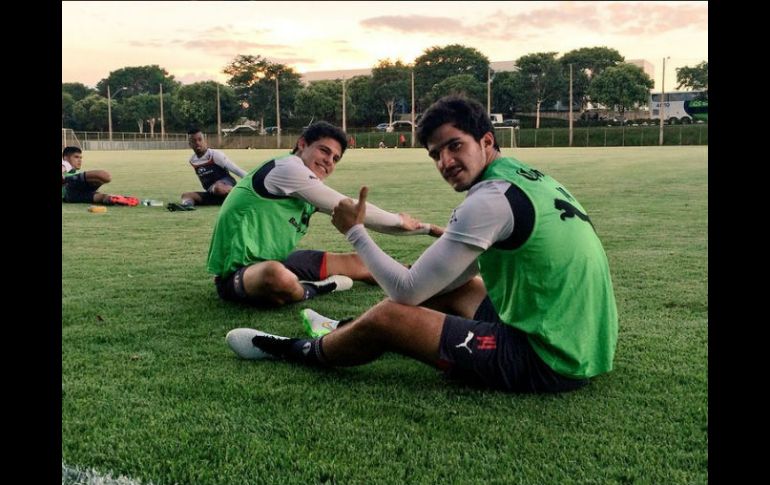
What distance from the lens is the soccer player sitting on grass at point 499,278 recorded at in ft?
9.65

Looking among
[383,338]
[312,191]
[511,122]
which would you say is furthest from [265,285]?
[511,122]

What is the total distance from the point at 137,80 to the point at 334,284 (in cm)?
12343

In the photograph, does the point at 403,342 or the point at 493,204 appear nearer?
the point at 493,204

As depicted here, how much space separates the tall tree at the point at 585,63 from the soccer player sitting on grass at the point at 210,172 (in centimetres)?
7604

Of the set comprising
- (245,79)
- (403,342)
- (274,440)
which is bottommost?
(274,440)

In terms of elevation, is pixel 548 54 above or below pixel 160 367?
above

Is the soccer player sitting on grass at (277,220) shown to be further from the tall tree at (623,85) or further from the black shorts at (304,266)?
the tall tree at (623,85)

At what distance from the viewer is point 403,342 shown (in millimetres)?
3131

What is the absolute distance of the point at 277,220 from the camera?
17.0ft

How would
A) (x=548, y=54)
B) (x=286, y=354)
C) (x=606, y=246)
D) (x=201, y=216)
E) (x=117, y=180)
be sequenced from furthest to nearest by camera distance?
(x=548, y=54)
(x=117, y=180)
(x=201, y=216)
(x=606, y=246)
(x=286, y=354)
